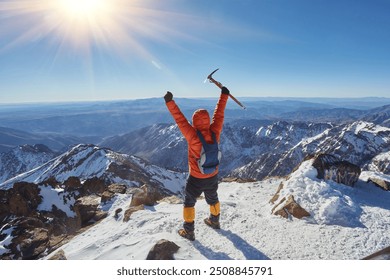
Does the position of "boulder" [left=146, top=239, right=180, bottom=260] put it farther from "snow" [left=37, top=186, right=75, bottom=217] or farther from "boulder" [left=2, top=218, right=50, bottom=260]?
"snow" [left=37, top=186, right=75, bottom=217]

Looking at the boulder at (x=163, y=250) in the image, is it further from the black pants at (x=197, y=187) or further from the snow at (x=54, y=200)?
the snow at (x=54, y=200)

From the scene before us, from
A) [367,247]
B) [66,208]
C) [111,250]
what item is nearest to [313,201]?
[367,247]

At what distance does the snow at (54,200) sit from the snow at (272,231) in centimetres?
2897

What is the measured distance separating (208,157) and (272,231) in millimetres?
3479

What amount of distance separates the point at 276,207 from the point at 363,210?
2995 mm

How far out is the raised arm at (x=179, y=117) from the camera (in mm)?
8086

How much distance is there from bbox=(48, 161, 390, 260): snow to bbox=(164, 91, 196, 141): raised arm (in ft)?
10.5

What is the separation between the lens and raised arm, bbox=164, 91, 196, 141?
26.5 feet

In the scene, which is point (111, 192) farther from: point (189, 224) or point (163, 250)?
point (163, 250)

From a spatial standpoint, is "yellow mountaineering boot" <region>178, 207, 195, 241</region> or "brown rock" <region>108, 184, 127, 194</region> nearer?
"yellow mountaineering boot" <region>178, 207, 195, 241</region>

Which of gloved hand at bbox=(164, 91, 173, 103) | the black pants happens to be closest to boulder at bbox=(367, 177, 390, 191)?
the black pants

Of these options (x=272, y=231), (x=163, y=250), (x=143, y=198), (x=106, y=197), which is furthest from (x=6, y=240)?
(x=272, y=231)

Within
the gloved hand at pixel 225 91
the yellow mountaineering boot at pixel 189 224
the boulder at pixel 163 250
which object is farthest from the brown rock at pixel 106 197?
the gloved hand at pixel 225 91
